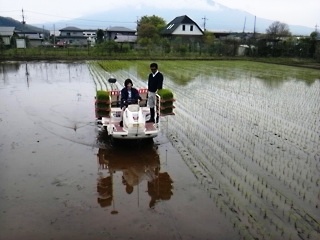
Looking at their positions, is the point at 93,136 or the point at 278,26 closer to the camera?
the point at 93,136

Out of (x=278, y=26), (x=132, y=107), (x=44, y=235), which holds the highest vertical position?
(x=278, y=26)

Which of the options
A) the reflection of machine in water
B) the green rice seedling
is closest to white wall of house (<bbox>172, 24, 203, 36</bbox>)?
the green rice seedling

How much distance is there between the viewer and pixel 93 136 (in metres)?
8.66

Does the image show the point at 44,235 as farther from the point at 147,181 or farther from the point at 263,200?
the point at 263,200

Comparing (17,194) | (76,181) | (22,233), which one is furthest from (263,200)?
(17,194)

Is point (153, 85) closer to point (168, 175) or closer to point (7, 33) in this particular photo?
point (168, 175)

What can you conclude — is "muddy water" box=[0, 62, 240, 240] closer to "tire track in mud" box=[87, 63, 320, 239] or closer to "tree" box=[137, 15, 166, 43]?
"tire track in mud" box=[87, 63, 320, 239]

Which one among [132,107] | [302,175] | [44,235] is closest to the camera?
Result: [44,235]

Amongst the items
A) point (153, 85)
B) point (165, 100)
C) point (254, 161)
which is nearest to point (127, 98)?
point (153, 85)

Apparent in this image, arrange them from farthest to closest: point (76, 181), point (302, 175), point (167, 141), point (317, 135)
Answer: point (317, 135) < point (167, 141) < point (302, 175) < point (76, 181)

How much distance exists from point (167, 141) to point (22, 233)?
14.8 ft

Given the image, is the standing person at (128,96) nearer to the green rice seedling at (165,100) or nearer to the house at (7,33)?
the green rice seedling at (165,100)

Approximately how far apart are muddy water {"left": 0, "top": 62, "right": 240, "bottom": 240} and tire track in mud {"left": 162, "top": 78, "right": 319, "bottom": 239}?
299 millimetres

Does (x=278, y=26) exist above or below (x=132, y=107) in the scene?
above
